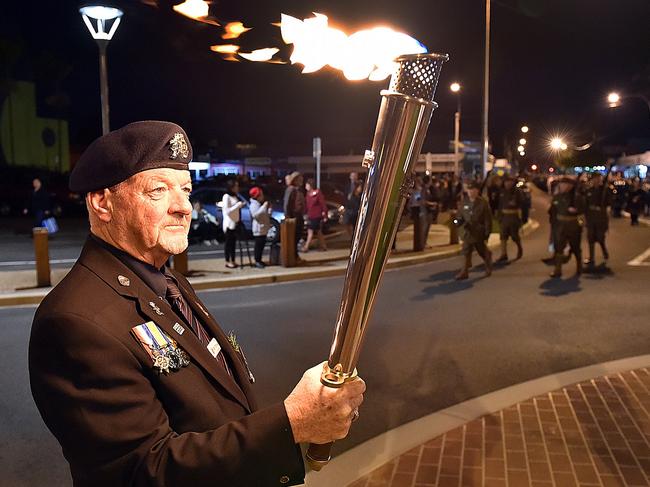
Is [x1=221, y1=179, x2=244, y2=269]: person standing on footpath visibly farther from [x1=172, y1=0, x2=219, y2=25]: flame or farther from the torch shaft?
the torch shaft

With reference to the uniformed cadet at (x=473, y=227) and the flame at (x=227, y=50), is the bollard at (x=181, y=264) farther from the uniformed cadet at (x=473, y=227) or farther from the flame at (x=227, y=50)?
the flame at (x=227, y=50)

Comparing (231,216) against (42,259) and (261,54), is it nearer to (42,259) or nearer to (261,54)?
(42,259)

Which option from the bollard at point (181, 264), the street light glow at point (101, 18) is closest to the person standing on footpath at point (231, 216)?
the bollard at point (181, 264)

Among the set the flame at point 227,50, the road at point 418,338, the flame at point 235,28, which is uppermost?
the flame at point 235,28

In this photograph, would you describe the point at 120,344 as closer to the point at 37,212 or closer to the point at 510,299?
the point at 510,299

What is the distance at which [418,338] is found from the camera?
7.36 m

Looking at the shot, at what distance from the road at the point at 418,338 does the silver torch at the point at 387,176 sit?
345cm

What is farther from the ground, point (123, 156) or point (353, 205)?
point (123, 156)

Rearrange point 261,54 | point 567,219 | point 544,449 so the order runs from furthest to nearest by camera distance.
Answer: point 567,219 < point 544,449 < point 261,54

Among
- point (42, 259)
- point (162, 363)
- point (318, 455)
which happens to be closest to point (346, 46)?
point (162, 363)

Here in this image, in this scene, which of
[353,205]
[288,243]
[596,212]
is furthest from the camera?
[353,205]

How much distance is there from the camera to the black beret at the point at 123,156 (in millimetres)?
1681

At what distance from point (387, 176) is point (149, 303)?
819 mm

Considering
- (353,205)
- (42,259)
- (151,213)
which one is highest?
(151,213)
